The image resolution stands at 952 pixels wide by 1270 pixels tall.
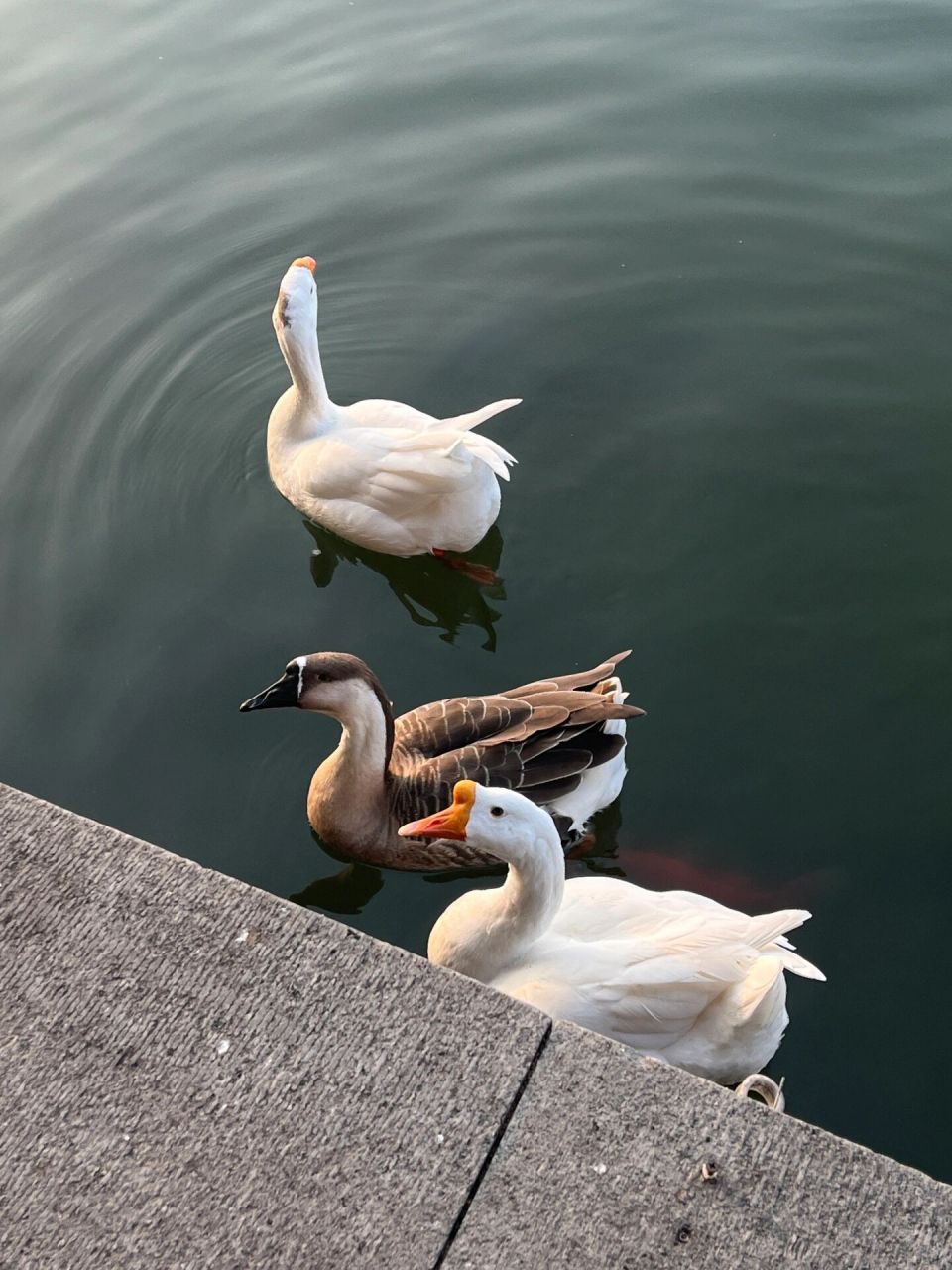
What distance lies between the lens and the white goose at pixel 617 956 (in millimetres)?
3803

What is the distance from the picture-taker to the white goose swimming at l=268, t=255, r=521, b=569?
616 centimetres

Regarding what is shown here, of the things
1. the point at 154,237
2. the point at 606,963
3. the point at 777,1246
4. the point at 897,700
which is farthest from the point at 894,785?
the point at 154,237

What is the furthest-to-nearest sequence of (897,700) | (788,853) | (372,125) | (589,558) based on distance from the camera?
(372,125) → (589,558) → (897,700) → (788,853)

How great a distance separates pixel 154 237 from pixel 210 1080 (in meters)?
7.66

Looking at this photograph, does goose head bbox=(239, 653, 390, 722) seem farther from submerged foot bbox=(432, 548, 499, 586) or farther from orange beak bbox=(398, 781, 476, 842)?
submerged foot bbox=(432, 548, 499, 586)

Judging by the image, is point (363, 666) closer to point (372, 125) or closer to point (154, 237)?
point (154, 237)

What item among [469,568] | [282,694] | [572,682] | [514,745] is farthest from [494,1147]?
[469,568]

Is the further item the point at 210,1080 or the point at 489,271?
the point at 489,271

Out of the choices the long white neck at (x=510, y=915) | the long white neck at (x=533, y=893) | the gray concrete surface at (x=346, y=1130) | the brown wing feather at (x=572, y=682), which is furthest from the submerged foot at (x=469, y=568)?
the gray concrete surface at (x=346, y=1130)

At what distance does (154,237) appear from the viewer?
29.1 ft

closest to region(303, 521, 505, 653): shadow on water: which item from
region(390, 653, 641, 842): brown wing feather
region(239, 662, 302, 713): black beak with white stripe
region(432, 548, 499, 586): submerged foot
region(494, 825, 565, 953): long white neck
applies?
region(432, 548, 499, 586): submerged foot

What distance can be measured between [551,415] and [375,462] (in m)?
1.30

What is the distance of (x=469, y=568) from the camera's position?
6.50 metres

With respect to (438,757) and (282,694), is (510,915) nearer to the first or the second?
(438,757)
